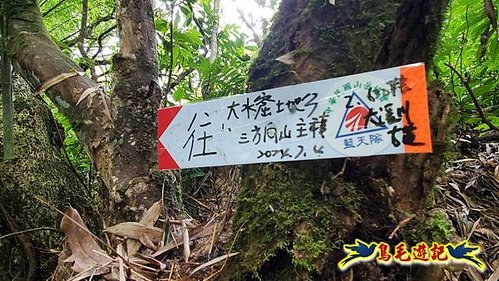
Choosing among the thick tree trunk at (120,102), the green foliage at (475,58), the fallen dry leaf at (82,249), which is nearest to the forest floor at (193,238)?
the fallen dry leaf at (82,249)

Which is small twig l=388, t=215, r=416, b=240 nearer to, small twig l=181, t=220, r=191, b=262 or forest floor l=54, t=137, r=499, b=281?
forest floor l=54, t=137, r=499, b=281

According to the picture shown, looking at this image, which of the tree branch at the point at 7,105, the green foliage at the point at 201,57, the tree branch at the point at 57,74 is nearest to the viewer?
the tree branch at the point at 57,74

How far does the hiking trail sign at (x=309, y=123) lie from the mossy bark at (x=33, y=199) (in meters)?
0.77

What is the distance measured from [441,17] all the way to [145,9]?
958 millimetres

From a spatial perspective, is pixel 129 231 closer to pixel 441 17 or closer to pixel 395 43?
pixel 395 43

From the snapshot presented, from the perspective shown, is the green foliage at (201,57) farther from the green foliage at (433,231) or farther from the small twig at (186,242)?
the green foliage at (433,231)

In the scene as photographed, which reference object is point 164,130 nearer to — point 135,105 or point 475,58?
point 135,105

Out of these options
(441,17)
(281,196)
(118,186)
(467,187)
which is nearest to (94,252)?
(118,186)

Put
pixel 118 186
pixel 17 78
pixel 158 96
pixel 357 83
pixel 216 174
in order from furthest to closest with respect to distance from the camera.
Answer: pixel 17 78, pixel 216 174, pixel 158 96, pixel 118 186, pixel 357 83

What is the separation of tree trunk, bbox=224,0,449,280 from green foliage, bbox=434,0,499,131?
518 mm

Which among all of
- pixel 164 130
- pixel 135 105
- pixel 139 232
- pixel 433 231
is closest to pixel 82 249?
pixel 139 232

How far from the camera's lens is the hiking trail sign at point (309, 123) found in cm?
75

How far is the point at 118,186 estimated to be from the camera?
4.12 feet

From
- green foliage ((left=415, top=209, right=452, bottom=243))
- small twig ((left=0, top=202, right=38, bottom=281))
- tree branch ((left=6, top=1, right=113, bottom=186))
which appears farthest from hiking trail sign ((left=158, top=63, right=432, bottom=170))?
small twig ((left=0, top=202, right=38, bottom=281))
